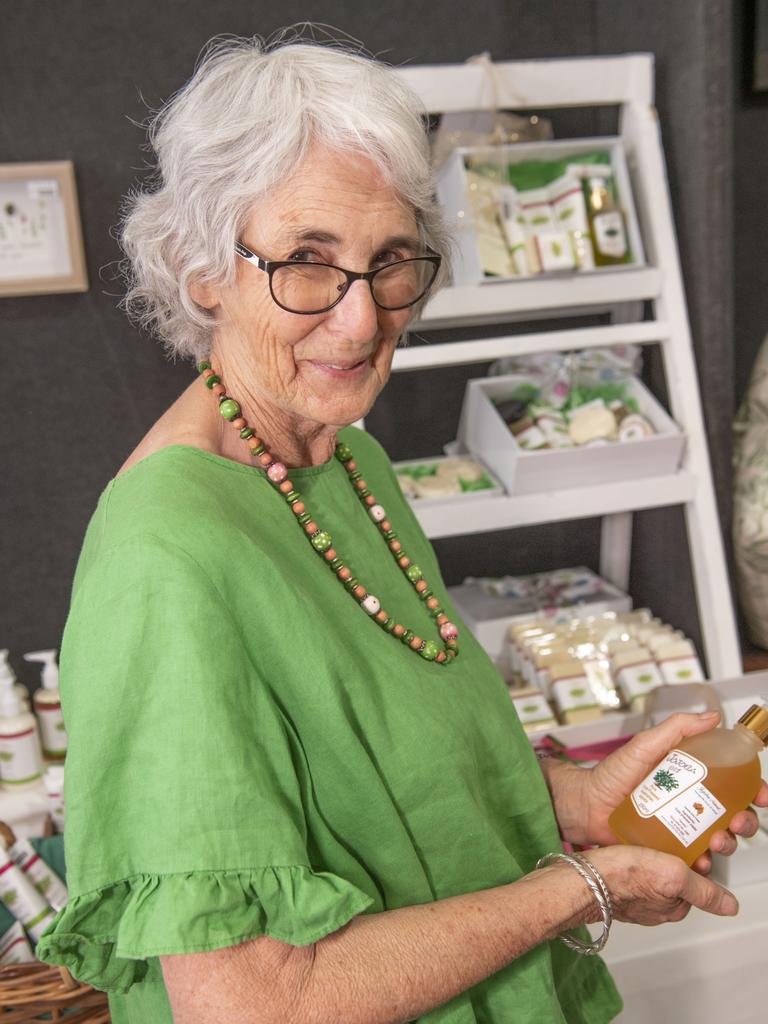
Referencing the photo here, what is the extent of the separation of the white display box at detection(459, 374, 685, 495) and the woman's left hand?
79cm

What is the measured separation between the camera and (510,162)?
202 centimetres

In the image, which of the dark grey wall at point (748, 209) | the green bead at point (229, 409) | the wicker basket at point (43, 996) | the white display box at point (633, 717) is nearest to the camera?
the green bead at point (229, 409)

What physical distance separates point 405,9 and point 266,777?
6.35 feet

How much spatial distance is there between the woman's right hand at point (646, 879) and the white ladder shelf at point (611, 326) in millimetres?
1000

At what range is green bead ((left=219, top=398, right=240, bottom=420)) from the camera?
0.98m

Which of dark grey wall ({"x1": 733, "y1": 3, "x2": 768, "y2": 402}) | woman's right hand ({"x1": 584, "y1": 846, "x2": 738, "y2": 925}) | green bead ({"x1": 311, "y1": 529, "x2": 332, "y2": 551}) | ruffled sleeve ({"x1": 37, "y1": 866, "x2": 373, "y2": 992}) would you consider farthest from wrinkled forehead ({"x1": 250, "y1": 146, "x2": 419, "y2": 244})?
dark grey wall ({"x1": 733, "y1": 3, "x2": 768, "y2": 402})

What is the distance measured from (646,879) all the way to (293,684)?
0.43 m

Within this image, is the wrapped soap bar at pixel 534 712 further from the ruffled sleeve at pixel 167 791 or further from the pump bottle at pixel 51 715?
the ruffled sleeve at pixel 167 791

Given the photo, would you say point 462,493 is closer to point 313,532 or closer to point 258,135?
point 313,532

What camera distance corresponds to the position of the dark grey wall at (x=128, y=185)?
1.99 meters

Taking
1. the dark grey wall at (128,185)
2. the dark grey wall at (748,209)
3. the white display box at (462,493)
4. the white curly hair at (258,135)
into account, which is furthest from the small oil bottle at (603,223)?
the white curly hair at (258,135)

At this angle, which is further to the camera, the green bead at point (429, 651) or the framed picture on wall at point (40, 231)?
the framed picture on wall at point (40, 231)

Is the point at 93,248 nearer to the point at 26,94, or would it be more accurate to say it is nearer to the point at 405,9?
the point at 26,94

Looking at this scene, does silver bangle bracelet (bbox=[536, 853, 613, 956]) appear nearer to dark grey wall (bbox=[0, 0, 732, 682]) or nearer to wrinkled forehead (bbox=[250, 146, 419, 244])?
wrinkled forehead (bbox=[250, 146, 419, 244])
